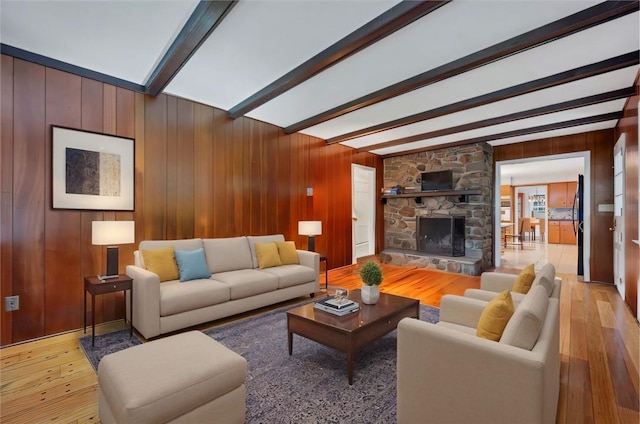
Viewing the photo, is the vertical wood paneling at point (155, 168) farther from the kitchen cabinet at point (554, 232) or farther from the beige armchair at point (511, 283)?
the kitchen cabinet at point (554, 232)

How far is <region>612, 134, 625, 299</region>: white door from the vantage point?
4004mm

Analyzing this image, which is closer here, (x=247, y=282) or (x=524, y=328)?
(x=524, y=328)

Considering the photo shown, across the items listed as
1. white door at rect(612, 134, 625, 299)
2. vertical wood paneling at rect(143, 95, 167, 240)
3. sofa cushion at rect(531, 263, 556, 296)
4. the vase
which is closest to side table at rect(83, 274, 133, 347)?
vertical wood paneling at rect(143, 95, 167, 240)

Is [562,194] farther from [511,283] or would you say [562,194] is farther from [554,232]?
[511,283]

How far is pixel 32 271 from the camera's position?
2781 mm

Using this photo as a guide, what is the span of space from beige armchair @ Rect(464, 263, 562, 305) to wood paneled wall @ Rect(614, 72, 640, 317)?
1595mm

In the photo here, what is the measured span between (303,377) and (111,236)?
2192 millimetres

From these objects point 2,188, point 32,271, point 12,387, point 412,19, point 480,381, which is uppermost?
point 412,19

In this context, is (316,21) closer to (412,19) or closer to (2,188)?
(412,19)

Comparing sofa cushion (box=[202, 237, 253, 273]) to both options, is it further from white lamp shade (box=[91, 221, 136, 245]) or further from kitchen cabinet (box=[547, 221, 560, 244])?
kitchen cabinet (box=[547, 221, 560, 244])

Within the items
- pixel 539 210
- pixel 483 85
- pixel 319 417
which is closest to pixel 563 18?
pixel 483 85

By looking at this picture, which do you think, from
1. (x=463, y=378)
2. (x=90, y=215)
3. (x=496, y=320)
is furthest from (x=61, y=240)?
(x=496, y=320)

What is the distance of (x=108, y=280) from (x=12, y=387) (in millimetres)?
923

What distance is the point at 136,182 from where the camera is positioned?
340 cm
